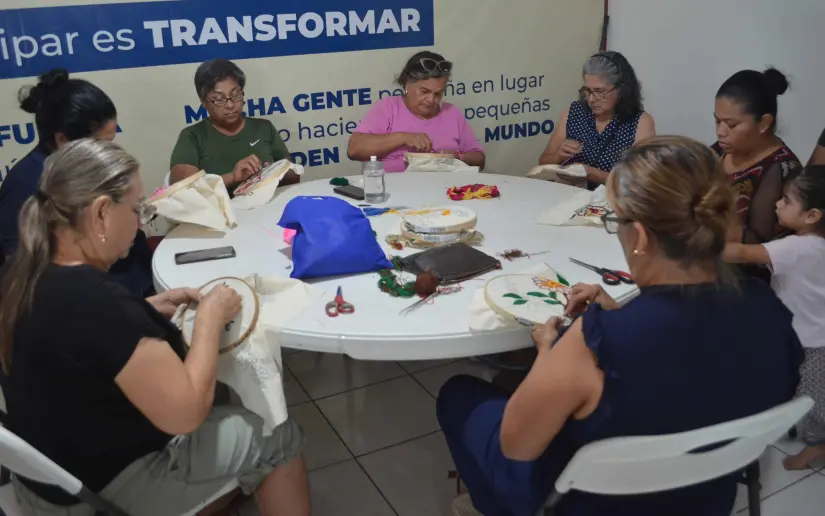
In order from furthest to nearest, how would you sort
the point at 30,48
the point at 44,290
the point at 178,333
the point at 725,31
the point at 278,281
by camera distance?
1. the point at 725,31
2. the point at 30,48
3. the point at 278,281
4. the point at 178,333
5. the point at 44,290

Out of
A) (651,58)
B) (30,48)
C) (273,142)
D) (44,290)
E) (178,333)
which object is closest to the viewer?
(44,290)

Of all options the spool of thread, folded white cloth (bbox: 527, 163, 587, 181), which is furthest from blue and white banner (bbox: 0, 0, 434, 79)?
the spool of thread

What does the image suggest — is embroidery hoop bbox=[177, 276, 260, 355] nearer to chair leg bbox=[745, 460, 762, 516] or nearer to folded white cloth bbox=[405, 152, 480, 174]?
chair leg bbox=[745, 460, 762, 516]

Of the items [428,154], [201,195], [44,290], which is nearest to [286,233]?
[201,195]

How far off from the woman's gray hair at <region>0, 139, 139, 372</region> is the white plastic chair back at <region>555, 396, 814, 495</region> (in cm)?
105

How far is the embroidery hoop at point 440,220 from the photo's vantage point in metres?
2.01

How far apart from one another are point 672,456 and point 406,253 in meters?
1.03

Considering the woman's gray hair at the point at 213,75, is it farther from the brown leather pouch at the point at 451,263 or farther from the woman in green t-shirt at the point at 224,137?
the brown leather pouch at the point at 451,263

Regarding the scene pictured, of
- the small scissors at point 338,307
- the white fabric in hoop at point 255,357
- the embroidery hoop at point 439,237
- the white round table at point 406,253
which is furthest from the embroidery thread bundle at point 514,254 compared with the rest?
the white fabric in hoop at point 255,357

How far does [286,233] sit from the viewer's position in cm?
209

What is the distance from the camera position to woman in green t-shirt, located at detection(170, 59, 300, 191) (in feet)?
9.16

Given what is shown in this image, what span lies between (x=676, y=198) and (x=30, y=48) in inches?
113

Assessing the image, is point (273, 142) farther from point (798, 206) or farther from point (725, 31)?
point (725, 31)

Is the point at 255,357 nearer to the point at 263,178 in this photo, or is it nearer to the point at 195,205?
the point at 195,205
